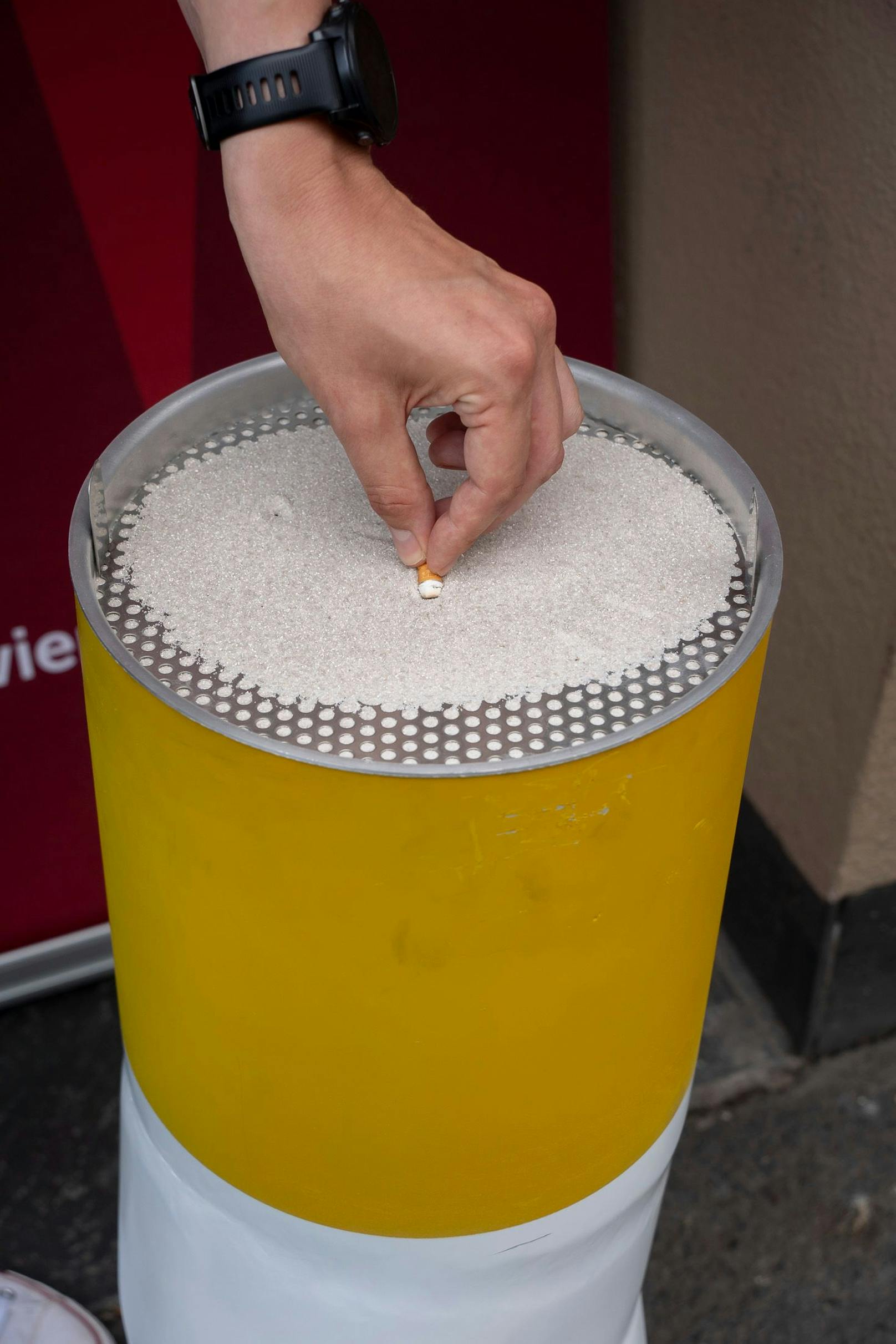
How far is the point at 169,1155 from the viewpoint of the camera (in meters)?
1.07

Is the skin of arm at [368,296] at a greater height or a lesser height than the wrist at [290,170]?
lesser

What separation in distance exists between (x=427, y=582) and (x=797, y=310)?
29.5 inches

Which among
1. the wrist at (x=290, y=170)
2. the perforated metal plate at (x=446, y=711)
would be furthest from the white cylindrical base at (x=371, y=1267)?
the wrist at (x=290, y=170)

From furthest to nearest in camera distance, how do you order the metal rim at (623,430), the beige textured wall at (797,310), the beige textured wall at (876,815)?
the beige textured wall at (876,815), the beige textured wall at (797,310), the metal rim at (623,430)

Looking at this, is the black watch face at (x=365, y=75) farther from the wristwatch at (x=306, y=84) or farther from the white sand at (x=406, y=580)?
the white sand at (x=406, y=580)

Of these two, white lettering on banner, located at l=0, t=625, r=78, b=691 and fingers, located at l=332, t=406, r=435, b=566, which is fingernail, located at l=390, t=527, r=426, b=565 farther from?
white lettering on banner, located at l=0, t=625, r=78, b=691

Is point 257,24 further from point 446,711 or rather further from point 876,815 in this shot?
point 876,815

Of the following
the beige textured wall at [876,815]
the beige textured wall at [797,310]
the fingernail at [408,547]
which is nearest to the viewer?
the fingernail at [408,547]

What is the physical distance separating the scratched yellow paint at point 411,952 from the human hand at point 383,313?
0.22 m

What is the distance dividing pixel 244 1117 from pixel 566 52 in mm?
1206

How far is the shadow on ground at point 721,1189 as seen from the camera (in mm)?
1521

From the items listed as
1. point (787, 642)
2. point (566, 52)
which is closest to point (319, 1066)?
point (787, 642)

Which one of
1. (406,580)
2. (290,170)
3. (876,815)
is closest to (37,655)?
(406,580)

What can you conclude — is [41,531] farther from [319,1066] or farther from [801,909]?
[801,909]
